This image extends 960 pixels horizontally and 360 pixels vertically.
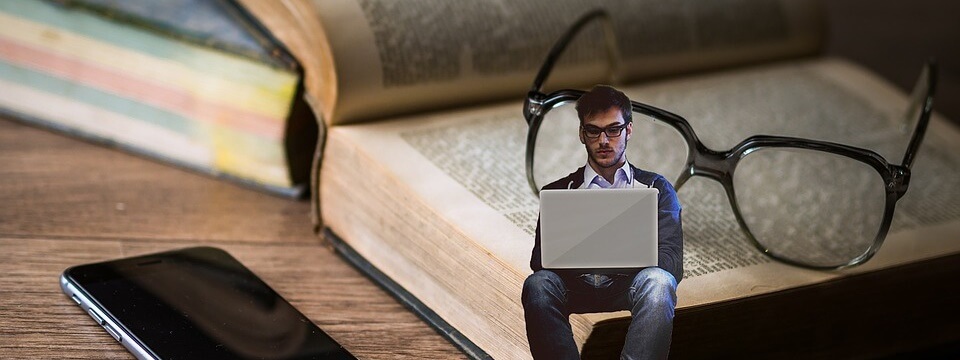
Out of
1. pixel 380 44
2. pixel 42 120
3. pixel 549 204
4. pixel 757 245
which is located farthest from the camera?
pixel 42 120

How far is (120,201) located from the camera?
706mm

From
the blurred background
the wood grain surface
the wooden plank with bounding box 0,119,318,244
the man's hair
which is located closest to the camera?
the man's hair

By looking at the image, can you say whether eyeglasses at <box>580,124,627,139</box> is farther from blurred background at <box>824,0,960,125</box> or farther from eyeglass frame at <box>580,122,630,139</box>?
blurred background at <box>824,0,960,125</box>

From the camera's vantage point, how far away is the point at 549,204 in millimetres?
460

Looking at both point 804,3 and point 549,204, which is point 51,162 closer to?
point 549,204

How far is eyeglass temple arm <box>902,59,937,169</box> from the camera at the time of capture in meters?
0.58

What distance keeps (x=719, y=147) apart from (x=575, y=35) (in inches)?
5.0

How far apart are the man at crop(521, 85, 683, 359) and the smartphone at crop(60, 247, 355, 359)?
0.12 m

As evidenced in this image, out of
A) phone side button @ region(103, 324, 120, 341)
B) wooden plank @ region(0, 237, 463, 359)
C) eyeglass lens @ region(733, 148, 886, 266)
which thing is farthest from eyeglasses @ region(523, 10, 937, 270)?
phone side button @ region(103, 324, 120, 341)

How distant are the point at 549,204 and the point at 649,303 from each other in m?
0.06

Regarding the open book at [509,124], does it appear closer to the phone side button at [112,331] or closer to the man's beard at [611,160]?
the man's beard at [611,160]

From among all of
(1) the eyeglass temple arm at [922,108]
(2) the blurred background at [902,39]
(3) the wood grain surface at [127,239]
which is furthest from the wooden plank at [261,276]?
(2) the blurred background at [902,39]

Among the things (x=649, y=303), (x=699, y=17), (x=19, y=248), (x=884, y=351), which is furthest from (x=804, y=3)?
(x=19, y=248)

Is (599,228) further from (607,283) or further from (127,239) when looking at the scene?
(127,239)
